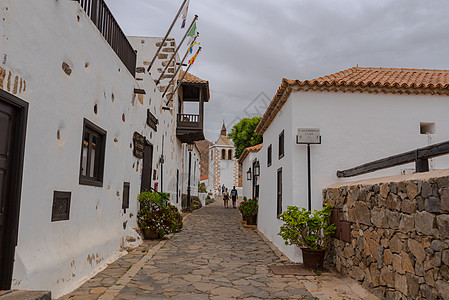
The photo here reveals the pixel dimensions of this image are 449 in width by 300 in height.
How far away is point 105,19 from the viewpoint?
647cm

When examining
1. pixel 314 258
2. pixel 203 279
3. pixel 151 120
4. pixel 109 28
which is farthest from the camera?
pixel 151 120

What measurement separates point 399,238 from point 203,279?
3031 mm

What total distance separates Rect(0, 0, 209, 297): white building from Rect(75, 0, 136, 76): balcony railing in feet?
0.17

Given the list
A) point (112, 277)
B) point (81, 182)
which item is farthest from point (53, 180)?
point (112, 277)

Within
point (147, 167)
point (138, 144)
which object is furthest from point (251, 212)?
point (138, 144)

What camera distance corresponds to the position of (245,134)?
3628 cm

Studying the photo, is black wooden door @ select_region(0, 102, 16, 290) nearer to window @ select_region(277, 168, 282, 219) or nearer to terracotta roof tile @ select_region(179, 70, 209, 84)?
window @ select_region(277, 168, 282, 219)

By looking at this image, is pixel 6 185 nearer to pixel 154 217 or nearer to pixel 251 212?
pixel 154 217

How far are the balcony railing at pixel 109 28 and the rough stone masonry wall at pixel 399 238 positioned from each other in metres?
4.96

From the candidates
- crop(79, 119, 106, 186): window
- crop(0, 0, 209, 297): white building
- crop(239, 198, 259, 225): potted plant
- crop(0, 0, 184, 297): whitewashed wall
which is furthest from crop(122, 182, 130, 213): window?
crop(239, 198, 259, 225): potted plant

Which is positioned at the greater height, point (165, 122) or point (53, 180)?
point (165, 122)

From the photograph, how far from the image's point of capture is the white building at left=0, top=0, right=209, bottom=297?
3.58 meters

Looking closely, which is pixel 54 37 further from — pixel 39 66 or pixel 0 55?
pixel 0 55

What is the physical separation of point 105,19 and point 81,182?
3015 millimetres
